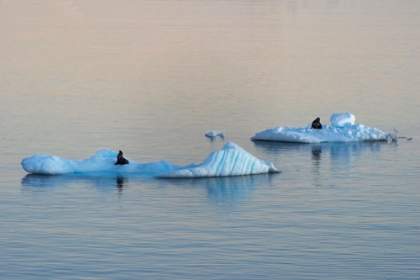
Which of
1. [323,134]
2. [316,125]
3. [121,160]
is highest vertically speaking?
[316,125]

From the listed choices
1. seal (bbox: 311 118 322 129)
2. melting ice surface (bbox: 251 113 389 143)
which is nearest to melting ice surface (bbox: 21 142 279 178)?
melting ice surface (bbox: 251 113 389 143)

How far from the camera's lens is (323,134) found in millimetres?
62750

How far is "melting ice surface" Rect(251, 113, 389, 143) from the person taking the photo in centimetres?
6200

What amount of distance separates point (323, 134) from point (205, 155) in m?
8.04

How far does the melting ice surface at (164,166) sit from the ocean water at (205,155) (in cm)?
58

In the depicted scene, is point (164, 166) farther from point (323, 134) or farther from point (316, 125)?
point (316, 125)

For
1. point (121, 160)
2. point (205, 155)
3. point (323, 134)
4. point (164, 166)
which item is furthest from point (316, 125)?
point (121, 160)

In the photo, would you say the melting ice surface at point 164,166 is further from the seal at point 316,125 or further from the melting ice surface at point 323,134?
the seal at point 316,125

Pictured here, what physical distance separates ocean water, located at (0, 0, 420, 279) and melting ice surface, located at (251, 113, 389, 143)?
81 cm

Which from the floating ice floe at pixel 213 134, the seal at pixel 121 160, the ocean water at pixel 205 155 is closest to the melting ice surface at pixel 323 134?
the ocean water at pixel 205 155

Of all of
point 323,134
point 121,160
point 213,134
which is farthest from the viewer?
point 213,134

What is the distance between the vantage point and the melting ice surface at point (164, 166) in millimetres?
50625

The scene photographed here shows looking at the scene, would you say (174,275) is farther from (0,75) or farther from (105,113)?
(0,75)

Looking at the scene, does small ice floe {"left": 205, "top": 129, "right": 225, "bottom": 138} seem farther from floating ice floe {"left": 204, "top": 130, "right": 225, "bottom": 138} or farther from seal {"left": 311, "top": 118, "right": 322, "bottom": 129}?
seal {"left": 311, "top": 118, "right": 322, "bottom": 129}
